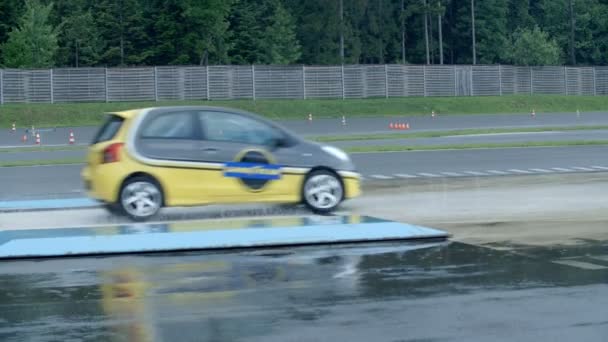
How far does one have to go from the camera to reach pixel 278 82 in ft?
191

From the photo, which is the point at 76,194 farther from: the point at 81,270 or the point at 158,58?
the point at 158,58

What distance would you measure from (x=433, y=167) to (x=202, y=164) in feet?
31.6

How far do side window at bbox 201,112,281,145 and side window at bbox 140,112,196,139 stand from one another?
0.67 ft

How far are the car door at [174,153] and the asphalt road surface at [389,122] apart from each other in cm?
2659

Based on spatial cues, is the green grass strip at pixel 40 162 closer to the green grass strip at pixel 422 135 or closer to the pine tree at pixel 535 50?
the green grass strip at pixel 422 135

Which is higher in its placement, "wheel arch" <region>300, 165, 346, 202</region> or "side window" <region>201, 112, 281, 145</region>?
"side window" <region>201, 112, 281, 145</region>

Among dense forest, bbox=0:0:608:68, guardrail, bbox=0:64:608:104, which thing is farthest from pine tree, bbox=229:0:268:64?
guardrail, bbox=0:64:608:104

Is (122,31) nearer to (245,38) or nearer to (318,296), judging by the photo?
(245,38)

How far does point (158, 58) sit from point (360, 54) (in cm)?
2150

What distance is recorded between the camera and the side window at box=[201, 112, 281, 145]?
47.4 feet

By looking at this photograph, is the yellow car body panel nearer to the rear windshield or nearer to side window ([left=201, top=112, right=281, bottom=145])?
the rear windshield

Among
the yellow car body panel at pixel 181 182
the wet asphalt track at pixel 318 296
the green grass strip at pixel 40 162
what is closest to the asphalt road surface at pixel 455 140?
the green grass strip at pixel 40 162

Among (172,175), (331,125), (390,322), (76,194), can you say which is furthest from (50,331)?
(331,125)

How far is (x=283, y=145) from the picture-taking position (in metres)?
14.7
